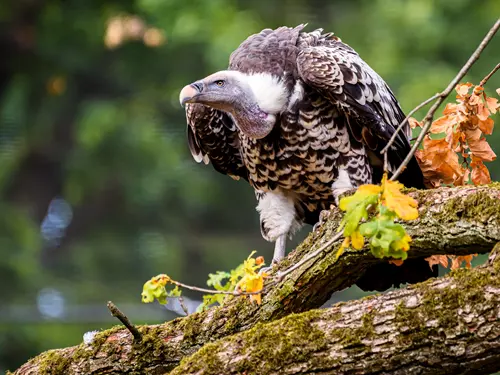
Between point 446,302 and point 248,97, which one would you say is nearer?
point 446,302

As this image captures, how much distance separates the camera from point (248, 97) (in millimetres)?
4047

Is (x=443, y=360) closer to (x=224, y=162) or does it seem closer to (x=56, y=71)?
(x=224, y=162)

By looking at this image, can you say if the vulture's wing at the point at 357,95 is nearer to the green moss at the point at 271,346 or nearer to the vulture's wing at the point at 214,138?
the vulture's wing at the point at 214,138

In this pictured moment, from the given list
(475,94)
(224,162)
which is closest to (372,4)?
(224,162)

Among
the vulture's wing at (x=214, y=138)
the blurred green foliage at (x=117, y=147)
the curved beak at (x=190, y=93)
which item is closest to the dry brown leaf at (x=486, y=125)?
the curved beak at (x=190, y=93)

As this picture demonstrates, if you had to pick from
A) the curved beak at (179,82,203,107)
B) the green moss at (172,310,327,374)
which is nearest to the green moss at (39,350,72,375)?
the green moss at (172,310,327,374)

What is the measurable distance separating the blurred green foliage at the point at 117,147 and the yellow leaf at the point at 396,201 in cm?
712

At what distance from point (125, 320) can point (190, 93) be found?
1285 mm

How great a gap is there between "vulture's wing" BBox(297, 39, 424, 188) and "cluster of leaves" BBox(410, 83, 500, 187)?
10.6 inches

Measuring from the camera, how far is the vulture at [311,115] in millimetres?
3943

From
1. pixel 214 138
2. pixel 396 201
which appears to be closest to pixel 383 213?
pixel 396 201

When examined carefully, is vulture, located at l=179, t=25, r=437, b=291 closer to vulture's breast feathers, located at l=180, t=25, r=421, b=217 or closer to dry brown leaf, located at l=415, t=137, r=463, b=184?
vulture's breast feathers, located at l=180, t=25, r=421, b=217

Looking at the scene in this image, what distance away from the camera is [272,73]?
4.06 metres

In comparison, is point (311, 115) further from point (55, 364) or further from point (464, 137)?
point (55, 364)
